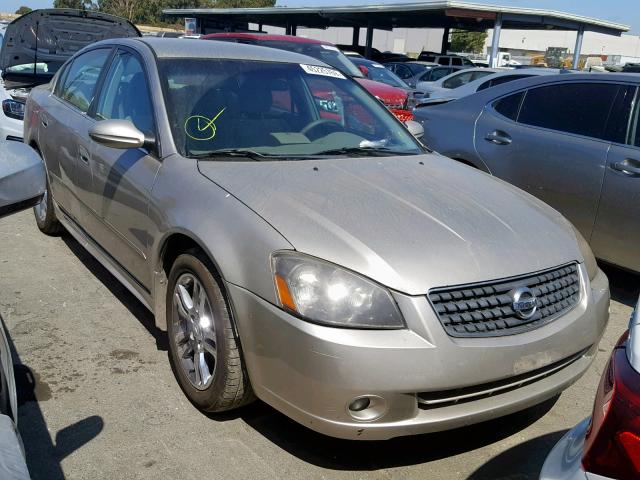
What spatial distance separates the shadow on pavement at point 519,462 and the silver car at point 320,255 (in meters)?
0.33

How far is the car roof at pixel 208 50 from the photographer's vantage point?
384 cm

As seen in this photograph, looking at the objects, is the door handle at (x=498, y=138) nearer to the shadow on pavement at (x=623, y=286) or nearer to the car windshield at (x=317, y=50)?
the shadow on pavement at (x=623, y=286)

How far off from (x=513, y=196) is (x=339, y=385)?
1.53m

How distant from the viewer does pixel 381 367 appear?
92.6 inches

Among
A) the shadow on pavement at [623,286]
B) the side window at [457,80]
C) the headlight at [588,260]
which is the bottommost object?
the shadow on pavement at [623,286]

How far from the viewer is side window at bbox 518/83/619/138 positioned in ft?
16.0

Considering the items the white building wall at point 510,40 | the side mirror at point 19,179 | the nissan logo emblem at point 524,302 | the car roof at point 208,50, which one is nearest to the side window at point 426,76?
the car roof at point 208,50

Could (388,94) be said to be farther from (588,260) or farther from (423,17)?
(423,17)

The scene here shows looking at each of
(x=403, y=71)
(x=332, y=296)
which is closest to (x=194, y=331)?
(x=332, y=296)

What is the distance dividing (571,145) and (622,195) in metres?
0.57

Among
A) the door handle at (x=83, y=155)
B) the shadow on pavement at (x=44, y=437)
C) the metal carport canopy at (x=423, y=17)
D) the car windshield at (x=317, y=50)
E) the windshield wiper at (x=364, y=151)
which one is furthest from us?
the metal carport canopy at (x=423, y=17)

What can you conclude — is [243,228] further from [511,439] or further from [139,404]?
[511,439]

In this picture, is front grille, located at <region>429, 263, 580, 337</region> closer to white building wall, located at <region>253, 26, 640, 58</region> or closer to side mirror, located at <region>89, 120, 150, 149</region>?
side mirror, located at <region>89, 120, 150, 149</region>

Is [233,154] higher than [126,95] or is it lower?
lower
